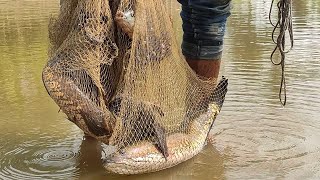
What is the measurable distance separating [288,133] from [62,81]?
1.31 meters

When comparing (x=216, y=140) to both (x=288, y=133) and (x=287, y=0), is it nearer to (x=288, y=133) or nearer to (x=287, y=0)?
(x=288, y=133)

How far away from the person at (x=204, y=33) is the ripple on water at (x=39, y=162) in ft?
2.57

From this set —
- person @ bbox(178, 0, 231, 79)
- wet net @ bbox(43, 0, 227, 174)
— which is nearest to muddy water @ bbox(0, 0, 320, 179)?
wet net @ bbox(43, 0, 227, 174)

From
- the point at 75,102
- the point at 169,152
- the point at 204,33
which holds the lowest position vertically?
the point at 169,152

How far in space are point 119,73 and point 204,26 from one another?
1.89ft

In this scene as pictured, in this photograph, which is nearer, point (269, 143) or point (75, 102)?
point (75, 102)

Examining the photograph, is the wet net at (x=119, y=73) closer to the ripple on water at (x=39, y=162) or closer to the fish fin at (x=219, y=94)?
the ripple on water at (x=39, y=162)

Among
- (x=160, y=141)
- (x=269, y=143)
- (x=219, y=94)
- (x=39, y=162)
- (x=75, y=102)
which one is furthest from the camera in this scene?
(x=219, y=94)

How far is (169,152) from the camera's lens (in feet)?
9.29

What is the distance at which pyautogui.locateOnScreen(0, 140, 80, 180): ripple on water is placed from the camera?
2.86 metres

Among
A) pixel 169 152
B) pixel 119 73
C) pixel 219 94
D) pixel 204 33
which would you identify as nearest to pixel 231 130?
pixel 219 94

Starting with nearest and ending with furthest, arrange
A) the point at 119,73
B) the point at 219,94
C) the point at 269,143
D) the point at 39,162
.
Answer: the point at 119,73 < the point at 39,162 < the point at 269,143 < the point at 219,94

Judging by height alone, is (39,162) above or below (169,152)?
below

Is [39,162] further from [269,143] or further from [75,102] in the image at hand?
[269,143]
